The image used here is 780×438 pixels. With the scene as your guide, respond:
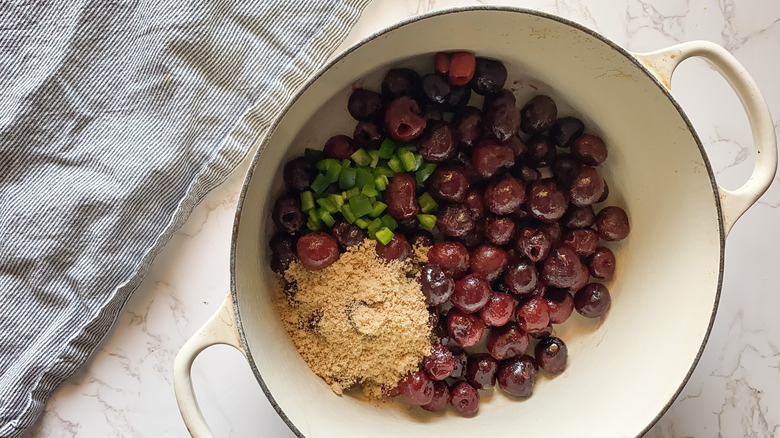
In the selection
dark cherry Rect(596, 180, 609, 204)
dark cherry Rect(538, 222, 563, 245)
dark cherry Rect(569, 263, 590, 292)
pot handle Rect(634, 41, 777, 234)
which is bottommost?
dark cherry Rect(569, 263, 590, 292)

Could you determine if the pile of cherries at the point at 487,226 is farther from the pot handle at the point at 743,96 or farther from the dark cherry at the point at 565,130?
the pot handle at the point at 743,96

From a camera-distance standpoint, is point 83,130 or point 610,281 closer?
point 83,130

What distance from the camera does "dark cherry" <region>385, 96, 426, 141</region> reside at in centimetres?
101

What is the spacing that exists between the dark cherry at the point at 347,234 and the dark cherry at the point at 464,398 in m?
0.32

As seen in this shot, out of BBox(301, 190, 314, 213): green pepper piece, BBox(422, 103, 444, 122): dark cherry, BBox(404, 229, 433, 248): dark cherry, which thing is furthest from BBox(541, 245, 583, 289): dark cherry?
BBox(301, 190, 314, 213): green pepper piece

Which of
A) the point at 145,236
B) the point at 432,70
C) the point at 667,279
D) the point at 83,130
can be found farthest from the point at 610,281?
the point at 83,130

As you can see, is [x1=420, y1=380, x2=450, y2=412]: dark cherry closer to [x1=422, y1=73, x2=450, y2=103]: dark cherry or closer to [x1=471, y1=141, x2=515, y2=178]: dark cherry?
[x1=471, y1=141, x2=515, y2=178]: dark cherry

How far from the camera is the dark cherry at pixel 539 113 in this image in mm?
1059

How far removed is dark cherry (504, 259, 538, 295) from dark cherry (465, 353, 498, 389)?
13cm

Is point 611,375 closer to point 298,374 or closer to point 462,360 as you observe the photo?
point 462,360

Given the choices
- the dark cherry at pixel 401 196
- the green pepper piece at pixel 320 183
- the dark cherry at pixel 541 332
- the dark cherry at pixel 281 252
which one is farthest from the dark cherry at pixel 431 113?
the dark cherry at pixel 541 332

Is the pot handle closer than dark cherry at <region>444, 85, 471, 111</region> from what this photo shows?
Yes

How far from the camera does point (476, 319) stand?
1068mm

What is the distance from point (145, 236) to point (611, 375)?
86cm
